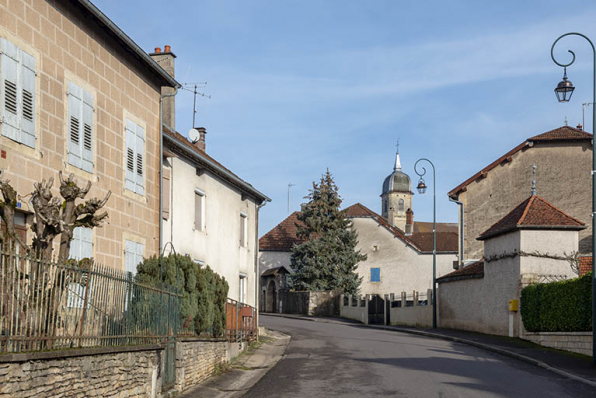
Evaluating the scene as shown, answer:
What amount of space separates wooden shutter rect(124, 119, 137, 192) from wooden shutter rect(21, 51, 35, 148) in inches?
147

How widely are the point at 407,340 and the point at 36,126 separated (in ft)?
57.1

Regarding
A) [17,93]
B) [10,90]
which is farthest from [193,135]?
[10,90]

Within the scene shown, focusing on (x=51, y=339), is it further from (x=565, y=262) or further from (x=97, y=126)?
(x=565, y=262)

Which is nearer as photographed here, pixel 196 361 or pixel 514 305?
pixel 196 361

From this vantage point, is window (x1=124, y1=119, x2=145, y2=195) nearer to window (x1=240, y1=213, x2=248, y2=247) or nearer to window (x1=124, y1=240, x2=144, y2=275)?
window (x1=124, y1=240, x2=144, y2=275)

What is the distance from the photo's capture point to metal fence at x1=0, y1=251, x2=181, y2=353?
803 centimetres

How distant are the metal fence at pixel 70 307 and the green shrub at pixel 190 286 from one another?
62.8 inches

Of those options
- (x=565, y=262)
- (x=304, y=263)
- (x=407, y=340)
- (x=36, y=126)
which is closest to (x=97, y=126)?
(x=36, y=126)

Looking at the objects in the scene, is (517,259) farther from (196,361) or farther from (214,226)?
(196,361)

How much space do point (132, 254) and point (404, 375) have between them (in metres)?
6.47

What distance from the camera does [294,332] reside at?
30.8 m

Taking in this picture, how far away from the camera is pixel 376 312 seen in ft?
136

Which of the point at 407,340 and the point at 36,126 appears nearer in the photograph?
the point at 36,126

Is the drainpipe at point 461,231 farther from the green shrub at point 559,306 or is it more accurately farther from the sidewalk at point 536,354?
the green shrub at point 559,306
